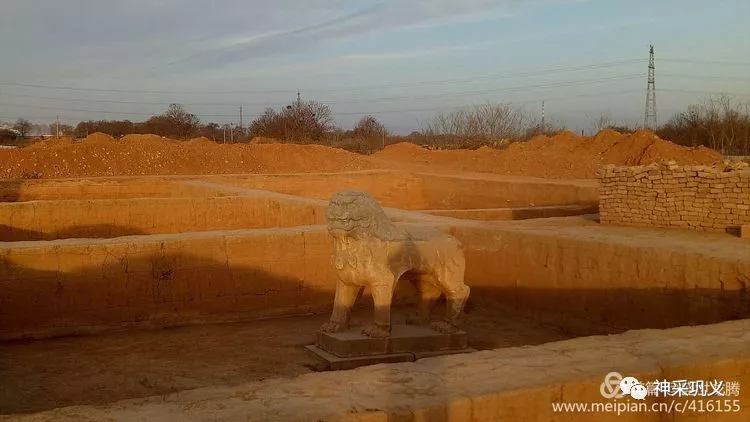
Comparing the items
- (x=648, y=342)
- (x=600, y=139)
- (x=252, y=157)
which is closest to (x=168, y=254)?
(x=648, y=342)

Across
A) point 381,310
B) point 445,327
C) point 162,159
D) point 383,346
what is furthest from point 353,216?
point 162,159

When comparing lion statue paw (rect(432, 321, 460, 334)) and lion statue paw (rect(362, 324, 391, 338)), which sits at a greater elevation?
lion statue paw (rect(362, 324, 391, 338))

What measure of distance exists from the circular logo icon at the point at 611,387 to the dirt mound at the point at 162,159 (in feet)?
72.7

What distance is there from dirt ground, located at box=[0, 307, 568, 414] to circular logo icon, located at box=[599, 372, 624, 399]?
2.79 m

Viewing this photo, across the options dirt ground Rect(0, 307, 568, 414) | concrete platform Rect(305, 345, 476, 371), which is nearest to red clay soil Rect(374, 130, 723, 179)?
dirt ground Rect(0, 307, 568, 414)

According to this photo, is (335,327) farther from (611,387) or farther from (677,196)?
(677,196)

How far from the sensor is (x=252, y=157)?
88.7 ft

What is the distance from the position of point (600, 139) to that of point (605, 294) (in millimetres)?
24979

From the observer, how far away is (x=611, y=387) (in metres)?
3.70

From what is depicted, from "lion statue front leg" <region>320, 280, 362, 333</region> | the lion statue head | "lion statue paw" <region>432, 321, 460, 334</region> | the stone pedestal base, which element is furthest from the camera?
"lion statue paw" <region>432, 321, 460, 334</region>

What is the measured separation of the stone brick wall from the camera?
9.02m

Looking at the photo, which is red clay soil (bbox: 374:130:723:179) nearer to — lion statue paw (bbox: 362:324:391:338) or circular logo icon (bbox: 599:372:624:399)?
lion statue paw (bbox: 362:324:391:338)

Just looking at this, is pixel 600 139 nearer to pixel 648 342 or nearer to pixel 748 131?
pixel 748 131

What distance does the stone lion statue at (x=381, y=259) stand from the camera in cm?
623
